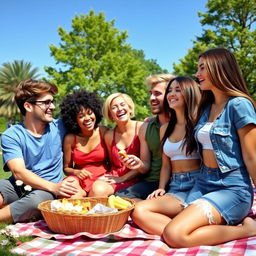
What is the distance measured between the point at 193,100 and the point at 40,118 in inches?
87.7

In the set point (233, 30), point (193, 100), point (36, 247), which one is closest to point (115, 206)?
point (36, 247)

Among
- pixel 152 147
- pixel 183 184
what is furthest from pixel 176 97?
pixel 183 184

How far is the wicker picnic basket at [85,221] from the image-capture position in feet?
11.8

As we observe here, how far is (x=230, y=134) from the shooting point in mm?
3459

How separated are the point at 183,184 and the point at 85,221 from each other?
4.12 ft

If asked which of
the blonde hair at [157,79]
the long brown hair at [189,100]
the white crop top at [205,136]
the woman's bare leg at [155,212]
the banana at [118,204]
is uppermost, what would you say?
the blonde hair at [157,79]

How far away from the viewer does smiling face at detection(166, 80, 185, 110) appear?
4176 mm

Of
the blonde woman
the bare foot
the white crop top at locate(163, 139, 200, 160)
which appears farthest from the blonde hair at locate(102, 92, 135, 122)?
the bare foot

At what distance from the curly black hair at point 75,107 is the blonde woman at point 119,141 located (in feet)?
0.76

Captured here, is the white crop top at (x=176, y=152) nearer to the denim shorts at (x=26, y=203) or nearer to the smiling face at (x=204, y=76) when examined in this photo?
the smiling face at (x=204, y=76)

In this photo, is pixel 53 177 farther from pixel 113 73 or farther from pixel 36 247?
pixel 113 73

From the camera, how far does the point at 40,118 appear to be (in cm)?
489

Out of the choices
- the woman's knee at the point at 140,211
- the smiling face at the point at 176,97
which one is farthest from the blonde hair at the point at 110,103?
the woman's knee at the point at 140,211

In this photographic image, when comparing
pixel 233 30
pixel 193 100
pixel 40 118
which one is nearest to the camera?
pixel 193 100
